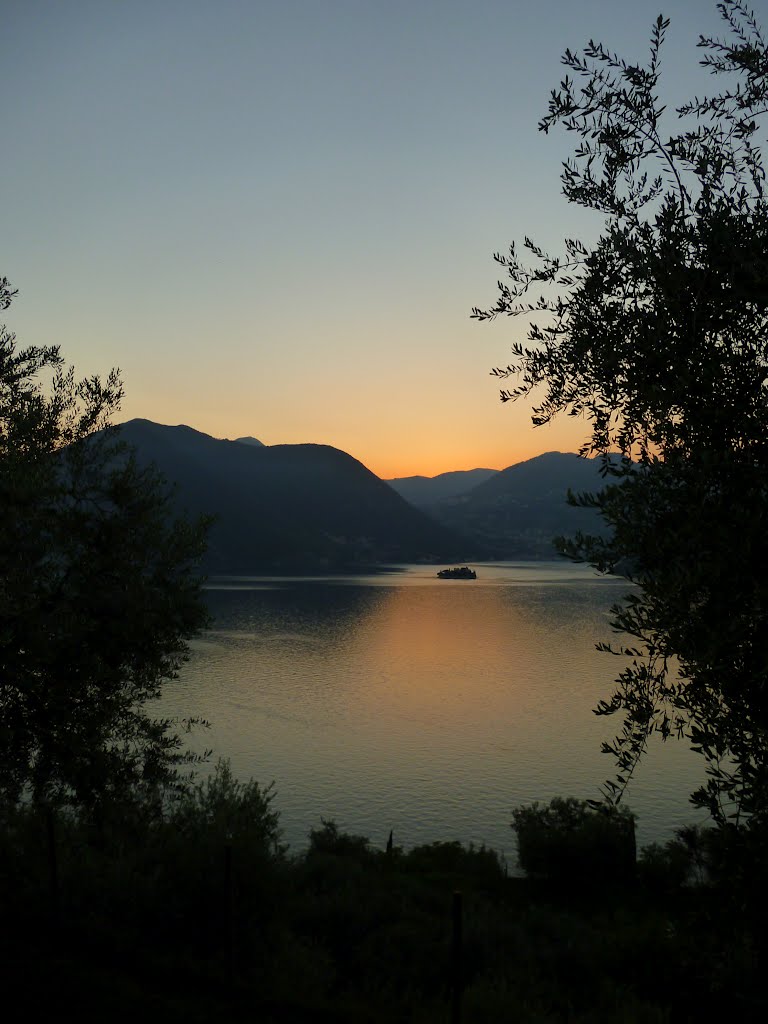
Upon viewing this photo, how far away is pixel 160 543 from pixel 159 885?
8.56 meters

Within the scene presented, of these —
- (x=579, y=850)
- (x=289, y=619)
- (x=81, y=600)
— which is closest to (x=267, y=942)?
(x=81, y=600)

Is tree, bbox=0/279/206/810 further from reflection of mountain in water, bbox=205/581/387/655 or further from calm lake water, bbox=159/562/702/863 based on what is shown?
reflection of mountain in water, bbox=205/581/387/655

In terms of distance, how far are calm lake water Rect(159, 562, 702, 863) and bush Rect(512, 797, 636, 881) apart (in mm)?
6773

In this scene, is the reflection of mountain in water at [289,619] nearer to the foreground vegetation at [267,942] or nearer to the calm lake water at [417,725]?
the calm lake water at [417,725]

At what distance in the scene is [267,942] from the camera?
18969mm

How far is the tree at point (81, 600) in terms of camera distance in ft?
57.6

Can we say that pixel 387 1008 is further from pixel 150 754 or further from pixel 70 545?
pixel 70 545

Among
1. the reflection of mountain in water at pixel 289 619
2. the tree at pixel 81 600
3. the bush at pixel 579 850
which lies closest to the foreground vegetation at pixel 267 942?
the tree at pixel 81 600

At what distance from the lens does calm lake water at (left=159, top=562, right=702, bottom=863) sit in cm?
5088

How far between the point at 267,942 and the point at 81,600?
9.50 m

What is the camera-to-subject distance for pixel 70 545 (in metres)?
19.2

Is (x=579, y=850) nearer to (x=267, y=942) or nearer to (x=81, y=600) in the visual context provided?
(x=267, y=942)

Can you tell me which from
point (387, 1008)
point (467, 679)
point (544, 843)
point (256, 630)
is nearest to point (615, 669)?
point (467, 679)

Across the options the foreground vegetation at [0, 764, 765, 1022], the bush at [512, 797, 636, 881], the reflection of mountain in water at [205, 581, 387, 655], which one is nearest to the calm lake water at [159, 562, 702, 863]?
the reflection of mountain in water at [205, 581, 387, 655]
